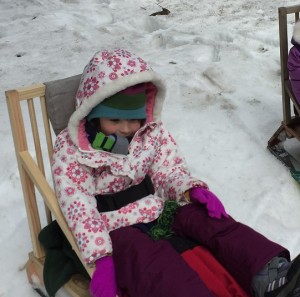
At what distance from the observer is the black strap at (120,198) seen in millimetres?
2158

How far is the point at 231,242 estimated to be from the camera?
6.26 feet

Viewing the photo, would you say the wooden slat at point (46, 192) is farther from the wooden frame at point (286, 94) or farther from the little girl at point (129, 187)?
the wooden frame at point (286, 94)

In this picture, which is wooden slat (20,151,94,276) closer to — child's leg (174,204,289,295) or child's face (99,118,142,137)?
child's face (99,118,142,137)

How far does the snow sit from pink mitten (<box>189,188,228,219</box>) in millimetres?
769

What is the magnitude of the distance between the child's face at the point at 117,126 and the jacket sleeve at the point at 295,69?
4.45 feet

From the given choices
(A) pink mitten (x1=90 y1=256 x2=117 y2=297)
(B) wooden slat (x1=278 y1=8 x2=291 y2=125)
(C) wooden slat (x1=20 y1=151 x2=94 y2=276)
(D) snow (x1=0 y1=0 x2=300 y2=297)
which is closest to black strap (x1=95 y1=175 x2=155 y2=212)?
(C) wooden slat (x1=20 y1=151 x2=94 y2=276)

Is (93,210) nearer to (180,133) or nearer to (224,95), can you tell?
(180,133)

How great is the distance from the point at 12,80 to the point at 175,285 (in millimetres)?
3472

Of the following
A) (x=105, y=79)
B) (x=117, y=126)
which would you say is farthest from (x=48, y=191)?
(x=105, y=79)

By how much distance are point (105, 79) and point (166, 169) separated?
55 cm

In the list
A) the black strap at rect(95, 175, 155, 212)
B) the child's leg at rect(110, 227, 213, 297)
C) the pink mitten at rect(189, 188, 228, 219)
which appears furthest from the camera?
the black strap at rect(95, 175, 155, 212)

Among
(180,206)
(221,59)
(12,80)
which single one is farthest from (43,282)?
(221,59)

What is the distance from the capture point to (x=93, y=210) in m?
2.01

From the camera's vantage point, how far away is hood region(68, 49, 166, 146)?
6.63 feet
